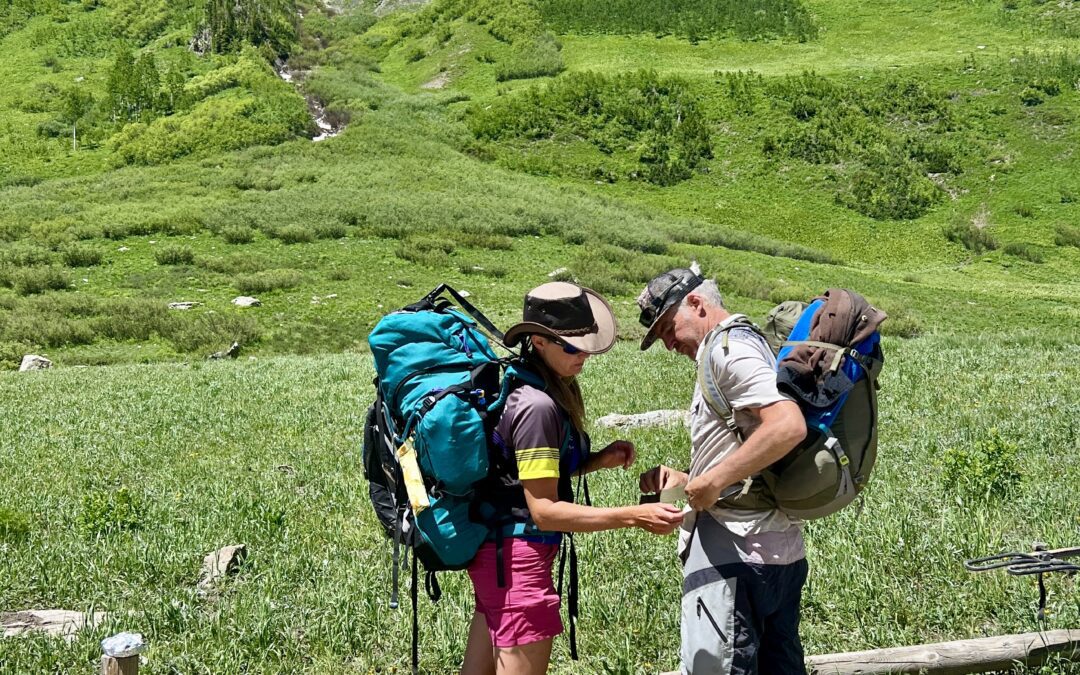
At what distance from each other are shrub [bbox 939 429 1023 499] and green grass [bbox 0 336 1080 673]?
10 centimetres

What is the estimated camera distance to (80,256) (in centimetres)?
3064

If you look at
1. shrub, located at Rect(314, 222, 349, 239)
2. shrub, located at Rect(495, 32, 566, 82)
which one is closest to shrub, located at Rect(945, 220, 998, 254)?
shrub, located at Rect(314, 222, 349, 239)

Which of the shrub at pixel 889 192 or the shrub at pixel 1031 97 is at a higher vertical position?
the shrub at pixel 1031 97

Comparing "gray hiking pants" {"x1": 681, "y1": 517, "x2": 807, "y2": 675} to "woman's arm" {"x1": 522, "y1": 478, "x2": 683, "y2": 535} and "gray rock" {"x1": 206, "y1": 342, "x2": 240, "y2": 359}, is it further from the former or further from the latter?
"gray rock" {"x1": 206, "y1": 342, "x2": 240, "y2": 359}

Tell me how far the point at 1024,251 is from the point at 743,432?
43.4 meters

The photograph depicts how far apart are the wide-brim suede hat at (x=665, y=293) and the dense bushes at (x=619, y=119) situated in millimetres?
49961

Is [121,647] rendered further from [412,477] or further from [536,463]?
[536,463]

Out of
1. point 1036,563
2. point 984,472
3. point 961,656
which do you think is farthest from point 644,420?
point 1036,563

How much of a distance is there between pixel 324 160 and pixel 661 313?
50.2 meters

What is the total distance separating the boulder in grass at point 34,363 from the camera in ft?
68.6

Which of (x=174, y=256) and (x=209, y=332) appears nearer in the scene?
(x=209, y=332)

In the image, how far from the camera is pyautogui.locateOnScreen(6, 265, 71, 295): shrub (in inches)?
1074

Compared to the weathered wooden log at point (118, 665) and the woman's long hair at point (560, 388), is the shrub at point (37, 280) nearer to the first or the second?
the weathered wooden log at point (118, 665)

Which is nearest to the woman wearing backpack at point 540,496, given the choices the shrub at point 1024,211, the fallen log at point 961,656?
the fallen log at point 961,656
